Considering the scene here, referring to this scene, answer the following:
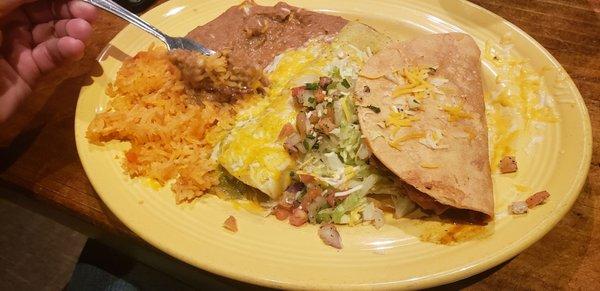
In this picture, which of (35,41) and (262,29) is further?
(262,29)

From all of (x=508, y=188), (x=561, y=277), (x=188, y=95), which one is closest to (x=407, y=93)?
(x=508, y=188)

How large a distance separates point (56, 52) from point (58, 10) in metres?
0.21

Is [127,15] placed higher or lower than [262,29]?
higher

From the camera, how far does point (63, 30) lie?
2088mm

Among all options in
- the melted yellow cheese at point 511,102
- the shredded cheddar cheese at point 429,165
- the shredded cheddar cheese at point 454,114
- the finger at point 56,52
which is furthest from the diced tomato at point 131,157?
the melted yellow cheese at point 511,102

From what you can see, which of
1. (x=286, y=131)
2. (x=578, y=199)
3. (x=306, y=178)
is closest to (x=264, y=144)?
(x=286, y=131)

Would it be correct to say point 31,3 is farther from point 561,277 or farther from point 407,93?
point 561,277

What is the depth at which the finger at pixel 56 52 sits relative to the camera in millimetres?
2003

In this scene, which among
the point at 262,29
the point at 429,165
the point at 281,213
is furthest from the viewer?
the point at 262,29

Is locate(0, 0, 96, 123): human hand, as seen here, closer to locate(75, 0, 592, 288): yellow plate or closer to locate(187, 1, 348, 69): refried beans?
locate(75, 0, 592, 288): yellow plate

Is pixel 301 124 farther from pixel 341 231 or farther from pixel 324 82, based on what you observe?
pixel 341 231

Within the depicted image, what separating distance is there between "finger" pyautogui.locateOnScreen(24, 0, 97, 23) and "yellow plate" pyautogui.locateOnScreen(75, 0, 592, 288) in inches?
12.0

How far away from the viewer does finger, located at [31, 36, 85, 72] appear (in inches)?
78.9

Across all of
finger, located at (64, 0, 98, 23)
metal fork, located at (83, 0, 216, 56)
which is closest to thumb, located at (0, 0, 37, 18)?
finger, located at (64, 0, 98, 23)
